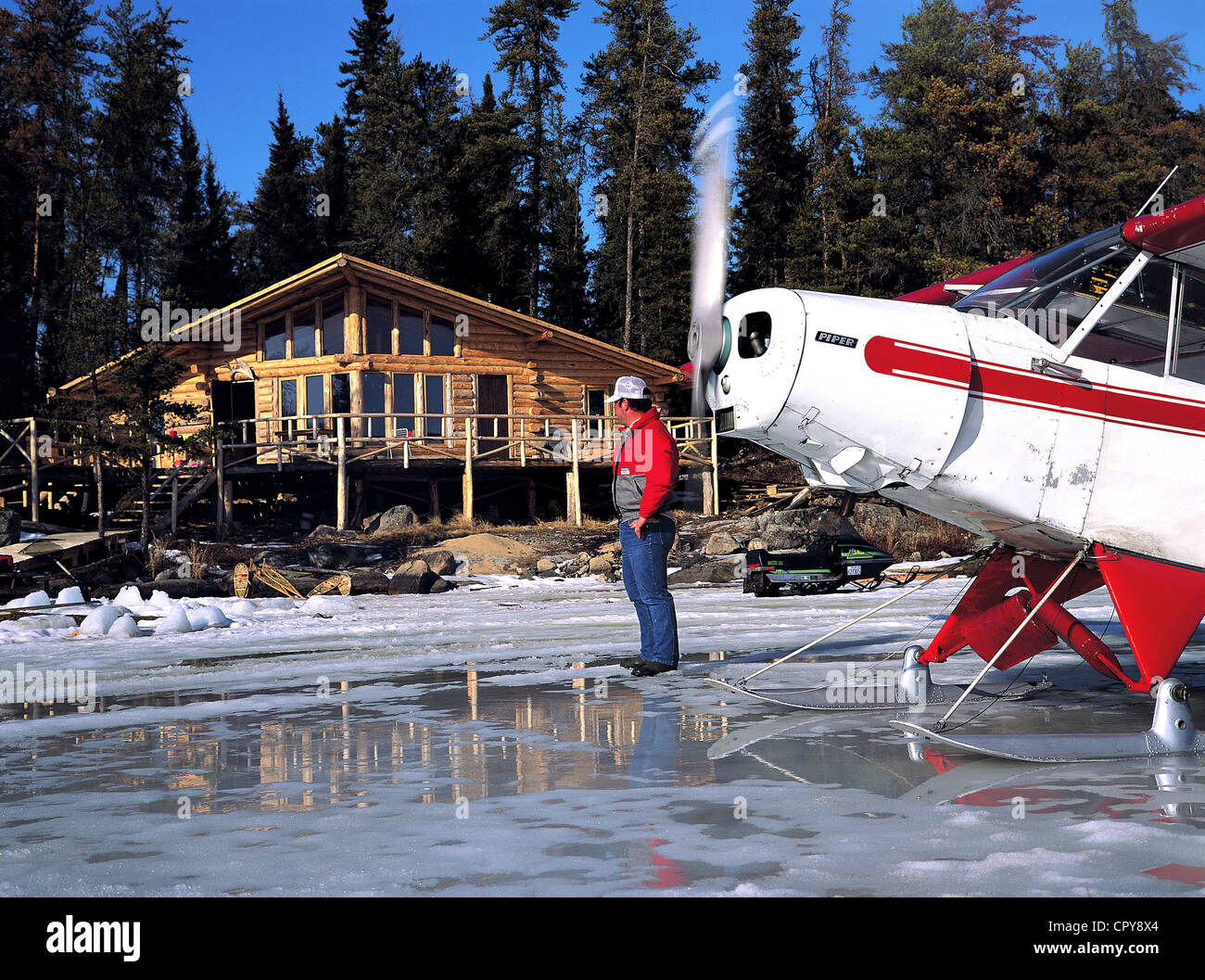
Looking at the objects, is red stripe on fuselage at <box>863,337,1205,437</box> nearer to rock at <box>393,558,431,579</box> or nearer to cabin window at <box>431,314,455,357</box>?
rock at <box>393,558,431,579</box>

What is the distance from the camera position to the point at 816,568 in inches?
595

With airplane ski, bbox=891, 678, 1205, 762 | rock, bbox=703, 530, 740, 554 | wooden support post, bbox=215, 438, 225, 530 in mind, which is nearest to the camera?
airplane ski, bbox=891, 678, 1205, 762

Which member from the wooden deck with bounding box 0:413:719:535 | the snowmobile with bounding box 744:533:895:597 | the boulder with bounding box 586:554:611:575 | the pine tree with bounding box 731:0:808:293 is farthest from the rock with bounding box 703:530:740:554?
the pine tree with bounding box 731:0:808:293

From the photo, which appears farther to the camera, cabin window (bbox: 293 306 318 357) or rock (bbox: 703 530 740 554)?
cabin window (bbox: 293 306 318 357)

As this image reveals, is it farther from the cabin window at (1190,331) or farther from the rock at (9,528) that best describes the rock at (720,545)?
the cabin window at (1190,331)

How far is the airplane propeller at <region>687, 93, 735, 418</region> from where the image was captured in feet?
17.2

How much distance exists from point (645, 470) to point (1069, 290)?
113 inches

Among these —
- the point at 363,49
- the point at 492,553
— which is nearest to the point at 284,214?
the point at 363,49

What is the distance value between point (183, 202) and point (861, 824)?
5542 centimetres

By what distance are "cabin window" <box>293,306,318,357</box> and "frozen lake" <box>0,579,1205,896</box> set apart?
22.5 m

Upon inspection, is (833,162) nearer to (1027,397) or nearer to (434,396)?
(434,396)

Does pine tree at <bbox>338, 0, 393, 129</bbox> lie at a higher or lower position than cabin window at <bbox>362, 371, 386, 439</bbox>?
higher
